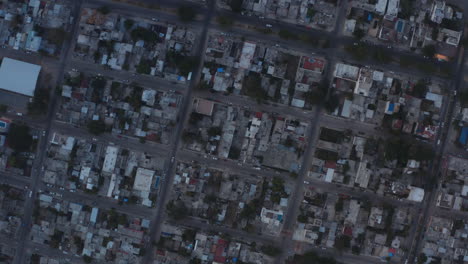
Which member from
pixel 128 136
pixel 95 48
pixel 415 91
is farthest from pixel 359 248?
pixel 95 48

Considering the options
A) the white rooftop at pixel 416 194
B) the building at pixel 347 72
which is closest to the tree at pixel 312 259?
the white rooftop at pixel 416 194

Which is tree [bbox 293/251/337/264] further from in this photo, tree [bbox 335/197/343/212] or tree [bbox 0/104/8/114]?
tree [bbox 0/104/8/114]

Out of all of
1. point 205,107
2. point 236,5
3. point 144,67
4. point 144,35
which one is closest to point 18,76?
point 144,67

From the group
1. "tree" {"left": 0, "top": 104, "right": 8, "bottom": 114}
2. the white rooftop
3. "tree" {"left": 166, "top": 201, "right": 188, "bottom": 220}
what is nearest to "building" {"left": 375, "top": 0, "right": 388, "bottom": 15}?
the white rooftop

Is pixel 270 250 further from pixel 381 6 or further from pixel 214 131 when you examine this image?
pixel 381 6

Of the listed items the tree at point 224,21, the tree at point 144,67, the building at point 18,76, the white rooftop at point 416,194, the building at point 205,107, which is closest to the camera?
the white rooftop at point 416,194

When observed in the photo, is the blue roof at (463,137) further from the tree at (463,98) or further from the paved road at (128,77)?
the paved road at (128,77)
